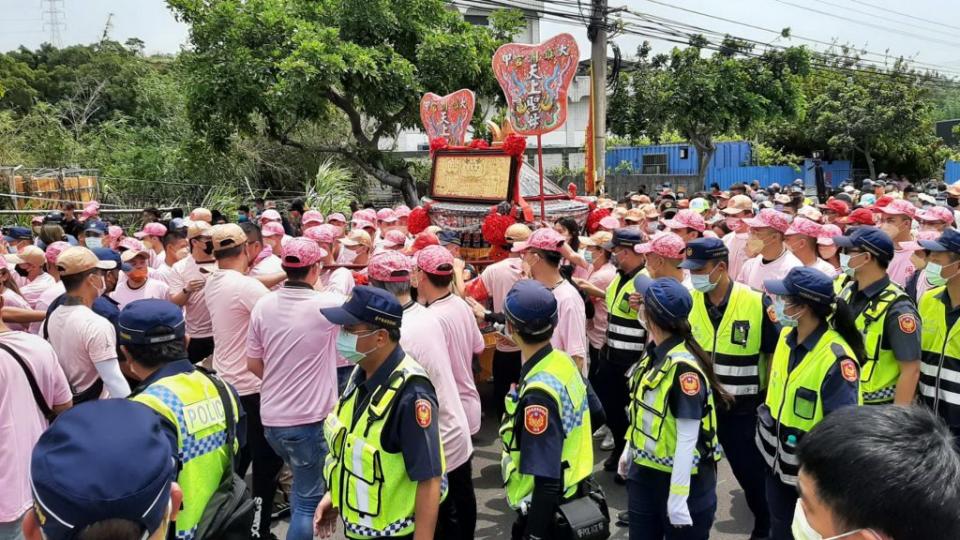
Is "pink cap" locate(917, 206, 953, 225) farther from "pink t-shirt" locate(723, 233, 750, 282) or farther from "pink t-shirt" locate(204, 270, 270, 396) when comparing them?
"pink t-shirt" locate(204, 270, 270, 396)

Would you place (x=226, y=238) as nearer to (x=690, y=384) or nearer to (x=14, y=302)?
(x=14, y=302)

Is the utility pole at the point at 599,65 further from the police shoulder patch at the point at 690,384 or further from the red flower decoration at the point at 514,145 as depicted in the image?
the police shoulder patch at the point at 690,384

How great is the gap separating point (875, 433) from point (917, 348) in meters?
2.88

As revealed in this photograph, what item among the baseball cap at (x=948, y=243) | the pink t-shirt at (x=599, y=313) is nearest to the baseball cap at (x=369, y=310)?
the baseball cap at (x=948, y=243)

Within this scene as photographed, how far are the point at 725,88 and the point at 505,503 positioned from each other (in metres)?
18.6

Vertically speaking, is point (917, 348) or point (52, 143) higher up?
point (52, 143)

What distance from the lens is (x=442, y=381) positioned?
3.51m

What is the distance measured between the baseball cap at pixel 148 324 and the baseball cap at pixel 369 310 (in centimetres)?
59

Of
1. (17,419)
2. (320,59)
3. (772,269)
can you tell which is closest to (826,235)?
(772,269)

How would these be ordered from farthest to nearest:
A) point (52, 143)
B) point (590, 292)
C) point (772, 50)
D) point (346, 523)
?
point (772, 50) → point (52, 143) → point (590, 292) → point (346, 523)

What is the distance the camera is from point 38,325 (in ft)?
18.6

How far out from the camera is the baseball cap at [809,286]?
3.38 meters

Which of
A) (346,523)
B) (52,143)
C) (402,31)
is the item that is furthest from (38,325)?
(52,143)

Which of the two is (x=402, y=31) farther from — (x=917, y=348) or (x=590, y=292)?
(x=917, y=348)
